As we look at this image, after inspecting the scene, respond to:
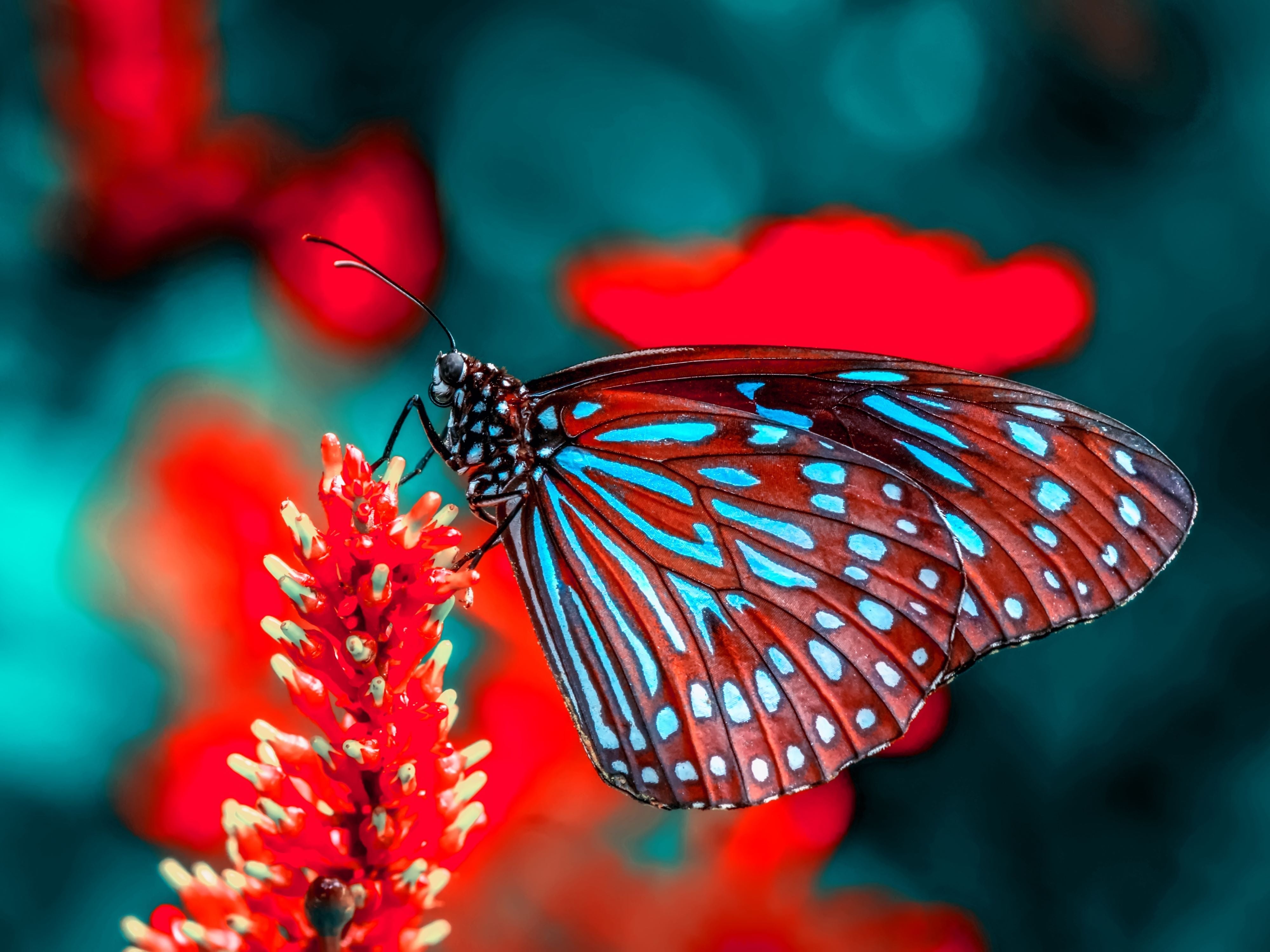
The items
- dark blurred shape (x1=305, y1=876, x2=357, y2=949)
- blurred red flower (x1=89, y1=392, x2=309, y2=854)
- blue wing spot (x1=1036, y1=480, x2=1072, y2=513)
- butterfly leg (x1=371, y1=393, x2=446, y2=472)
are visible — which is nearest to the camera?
dark blurred shape (x1=305, y1=876, x2=357, y2=949)

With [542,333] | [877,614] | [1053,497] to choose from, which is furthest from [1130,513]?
[542,333]

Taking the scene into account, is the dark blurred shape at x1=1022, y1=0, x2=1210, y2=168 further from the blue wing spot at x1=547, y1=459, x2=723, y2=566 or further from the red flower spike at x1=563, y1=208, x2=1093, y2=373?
the blue wing spot at x1=547, y1=459, x2=723, y2=566

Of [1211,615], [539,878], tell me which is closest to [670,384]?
[539,878]

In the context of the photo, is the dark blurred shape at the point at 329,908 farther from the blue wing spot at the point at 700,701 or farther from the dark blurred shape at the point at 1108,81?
the dark blurred shape at the point at 1108,81

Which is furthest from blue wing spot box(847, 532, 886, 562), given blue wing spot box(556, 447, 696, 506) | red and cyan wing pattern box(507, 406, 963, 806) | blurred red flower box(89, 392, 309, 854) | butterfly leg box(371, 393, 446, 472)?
blurred red flower box(89, 392, 309, 854)

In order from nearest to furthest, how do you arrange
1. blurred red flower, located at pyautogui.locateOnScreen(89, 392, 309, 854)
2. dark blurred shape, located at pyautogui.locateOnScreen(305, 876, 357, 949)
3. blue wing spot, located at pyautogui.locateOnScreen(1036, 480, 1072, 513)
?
dark blurred shape, located at pyautogui.locateOnScreen(305, 876, 357, 949), blue wing spot, located at pyautogui.locateOnScreen(1036, 480, 1072, 513), blurred red flower, located at pyautogui.locateOnScreen(89, 392, 309, 854)

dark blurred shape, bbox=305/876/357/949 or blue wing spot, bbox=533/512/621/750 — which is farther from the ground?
blue wing spot, bbox=533/512/621/750
